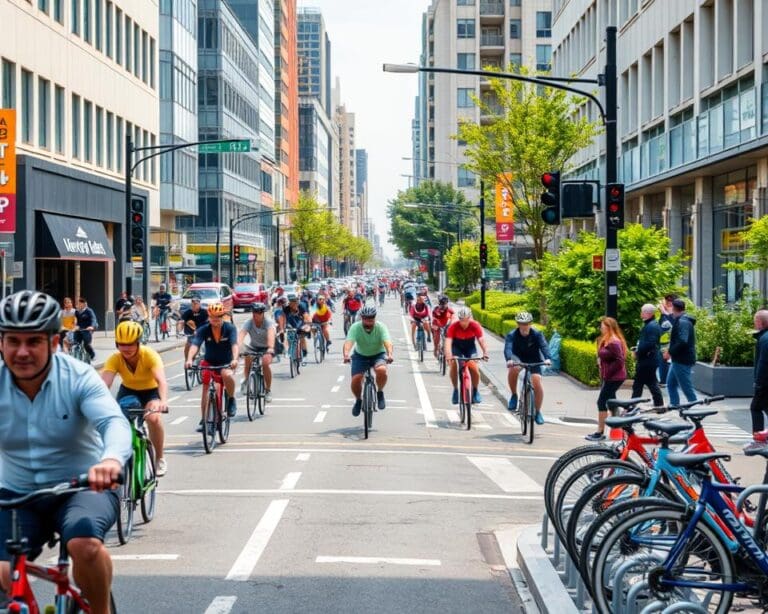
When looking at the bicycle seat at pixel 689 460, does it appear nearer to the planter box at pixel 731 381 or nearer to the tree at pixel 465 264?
the planter box at pixel 731 381

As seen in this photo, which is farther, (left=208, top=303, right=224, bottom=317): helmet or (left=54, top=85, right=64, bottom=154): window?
(left=54, top=85, right=64, bottom=154): window

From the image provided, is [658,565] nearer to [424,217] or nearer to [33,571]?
[33,571]

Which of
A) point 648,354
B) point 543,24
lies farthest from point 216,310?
point 543,24

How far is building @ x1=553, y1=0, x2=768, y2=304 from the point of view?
31.5 metres

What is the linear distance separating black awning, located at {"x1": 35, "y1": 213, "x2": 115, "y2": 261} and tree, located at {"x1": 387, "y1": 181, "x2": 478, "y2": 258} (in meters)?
77.0

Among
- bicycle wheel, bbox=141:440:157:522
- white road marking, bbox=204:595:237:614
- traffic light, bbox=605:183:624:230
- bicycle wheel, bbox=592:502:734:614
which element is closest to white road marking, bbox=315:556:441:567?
white road marking, bbox=204:595:237:614

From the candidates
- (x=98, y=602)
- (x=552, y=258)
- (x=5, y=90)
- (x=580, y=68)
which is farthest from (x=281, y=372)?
(x=580, y=68)

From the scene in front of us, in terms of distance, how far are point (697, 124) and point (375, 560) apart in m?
29.1

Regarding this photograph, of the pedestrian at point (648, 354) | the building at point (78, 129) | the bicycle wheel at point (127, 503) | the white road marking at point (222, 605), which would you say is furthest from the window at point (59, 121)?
the white road marking at point (222, 605)

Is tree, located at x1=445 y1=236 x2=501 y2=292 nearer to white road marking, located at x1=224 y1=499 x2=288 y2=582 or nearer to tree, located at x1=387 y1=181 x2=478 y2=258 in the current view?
tree, located at x1=387 y1=181 x2=478 y2=258

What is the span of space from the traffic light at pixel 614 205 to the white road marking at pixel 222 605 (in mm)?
14242

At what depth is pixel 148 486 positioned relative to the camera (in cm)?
1013

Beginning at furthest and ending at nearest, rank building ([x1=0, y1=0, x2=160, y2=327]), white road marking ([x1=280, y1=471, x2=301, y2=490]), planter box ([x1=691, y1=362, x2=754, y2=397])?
building ([x1=0, y1=0, x2=160, y2=327])
planter box ([x1=691, y1=362, x2=754, y2=397])
white road marking ([x1=280, y1=471, x2=301, y2=490])

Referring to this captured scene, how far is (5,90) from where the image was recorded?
3644 cm
